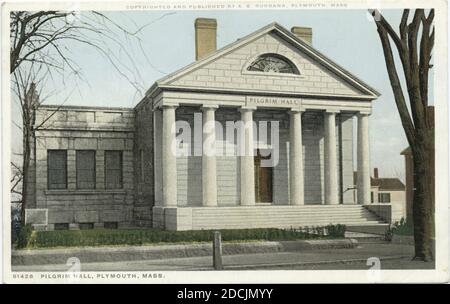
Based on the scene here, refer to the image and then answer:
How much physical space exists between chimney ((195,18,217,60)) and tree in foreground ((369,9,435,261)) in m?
2.95

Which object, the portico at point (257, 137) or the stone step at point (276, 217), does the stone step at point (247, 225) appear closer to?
the portico at point (257, 137)

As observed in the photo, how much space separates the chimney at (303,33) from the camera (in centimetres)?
1192

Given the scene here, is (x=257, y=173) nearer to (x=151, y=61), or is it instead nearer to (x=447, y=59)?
(x=151, y=61)

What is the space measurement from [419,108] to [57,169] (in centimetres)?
736

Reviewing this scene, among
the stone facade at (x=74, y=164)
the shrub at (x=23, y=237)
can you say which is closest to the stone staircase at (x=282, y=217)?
the stone facade at (x=74, y=164)

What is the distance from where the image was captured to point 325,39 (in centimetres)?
1204

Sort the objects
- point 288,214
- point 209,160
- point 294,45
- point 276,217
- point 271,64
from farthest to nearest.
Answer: point 271,64
point 294,45
point 288,214
point 209,160
point 276,217

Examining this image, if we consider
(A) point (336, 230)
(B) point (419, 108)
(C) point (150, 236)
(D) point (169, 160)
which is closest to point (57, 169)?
(D) point (169, 160)

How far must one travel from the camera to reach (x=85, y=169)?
13.4 m

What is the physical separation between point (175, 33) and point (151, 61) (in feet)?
2.38

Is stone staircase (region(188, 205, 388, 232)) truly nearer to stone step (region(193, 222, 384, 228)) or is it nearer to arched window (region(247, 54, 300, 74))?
stone step (region(193, 222, 384, 228))

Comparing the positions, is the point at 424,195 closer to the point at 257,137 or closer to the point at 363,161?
the point at 363,161

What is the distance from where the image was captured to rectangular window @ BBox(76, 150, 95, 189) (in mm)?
13148
